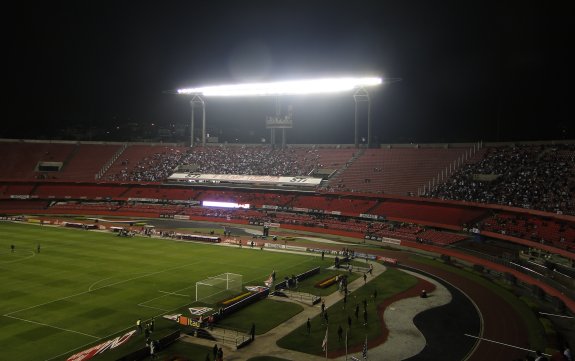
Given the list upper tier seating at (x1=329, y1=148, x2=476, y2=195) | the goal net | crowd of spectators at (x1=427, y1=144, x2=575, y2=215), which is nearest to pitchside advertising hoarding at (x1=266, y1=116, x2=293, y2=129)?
upper tier seating at (x1=329, y1=148, x2=476, y2=195)

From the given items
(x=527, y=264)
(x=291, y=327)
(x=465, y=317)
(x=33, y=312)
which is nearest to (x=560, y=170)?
(x=527, y=264)

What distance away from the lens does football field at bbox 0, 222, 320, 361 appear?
28.4 meters

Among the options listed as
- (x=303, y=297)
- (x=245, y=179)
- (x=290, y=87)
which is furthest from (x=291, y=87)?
(x=303, y=297)

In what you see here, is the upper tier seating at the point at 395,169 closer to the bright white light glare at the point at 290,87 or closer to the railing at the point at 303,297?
the bright white light glare at the point at 290,87

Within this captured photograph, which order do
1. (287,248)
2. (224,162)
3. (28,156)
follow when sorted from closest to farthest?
1. (287,248)
2. (224,162)
3. (28,156)

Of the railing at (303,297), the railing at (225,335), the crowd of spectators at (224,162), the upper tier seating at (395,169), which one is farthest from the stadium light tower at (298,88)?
the railing at (225,335)

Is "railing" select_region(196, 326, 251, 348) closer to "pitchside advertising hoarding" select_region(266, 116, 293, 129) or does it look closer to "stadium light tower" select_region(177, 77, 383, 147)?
"stadium light tower" select_region(177, 77, 383, 147)

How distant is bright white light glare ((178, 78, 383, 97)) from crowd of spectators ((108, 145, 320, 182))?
42.0 ft

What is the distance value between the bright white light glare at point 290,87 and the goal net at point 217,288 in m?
47.3

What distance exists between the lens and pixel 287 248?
185 feet

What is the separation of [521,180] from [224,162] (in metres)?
56.2

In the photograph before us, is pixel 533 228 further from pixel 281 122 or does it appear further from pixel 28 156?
pixel 28 156

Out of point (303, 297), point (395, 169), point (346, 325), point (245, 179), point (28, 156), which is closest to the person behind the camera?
point (346, 325)

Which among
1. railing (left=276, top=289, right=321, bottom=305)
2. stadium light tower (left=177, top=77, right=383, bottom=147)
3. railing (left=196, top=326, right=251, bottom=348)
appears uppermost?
stadium light tower (left=177, top=77, right=383, bottom=147)
